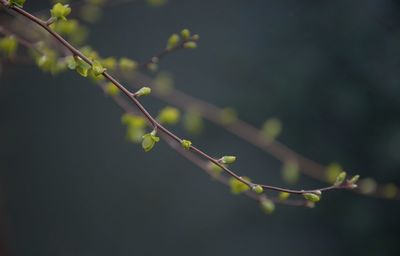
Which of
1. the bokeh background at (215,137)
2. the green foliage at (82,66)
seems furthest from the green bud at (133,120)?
the bokeh background at (215,137)

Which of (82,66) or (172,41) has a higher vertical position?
(172,41)

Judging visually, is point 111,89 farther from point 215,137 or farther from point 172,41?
point 215,137

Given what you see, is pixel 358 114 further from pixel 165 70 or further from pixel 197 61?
pixel 165 70

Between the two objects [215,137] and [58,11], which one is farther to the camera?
[215,137]

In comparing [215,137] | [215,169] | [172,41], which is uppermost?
[215,137]

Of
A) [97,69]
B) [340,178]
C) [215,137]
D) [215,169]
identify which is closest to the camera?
[97,69]

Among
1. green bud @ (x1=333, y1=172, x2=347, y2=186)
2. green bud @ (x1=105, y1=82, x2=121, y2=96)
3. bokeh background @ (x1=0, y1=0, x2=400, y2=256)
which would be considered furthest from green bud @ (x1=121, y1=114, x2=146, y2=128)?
bokeh background @ (x1=0, y1=0, x2=400, y2=256)

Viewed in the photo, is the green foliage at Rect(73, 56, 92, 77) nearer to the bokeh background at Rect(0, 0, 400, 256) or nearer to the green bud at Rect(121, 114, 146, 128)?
the green bud at Rect(121, 114, 146, 128)

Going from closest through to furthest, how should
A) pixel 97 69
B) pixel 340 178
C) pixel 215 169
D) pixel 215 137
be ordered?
pixel 97 69
pixel 340 178
pixel 215 169
pixel 215 137

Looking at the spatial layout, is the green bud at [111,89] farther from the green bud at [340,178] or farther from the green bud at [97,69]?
the green bud at [340,178]

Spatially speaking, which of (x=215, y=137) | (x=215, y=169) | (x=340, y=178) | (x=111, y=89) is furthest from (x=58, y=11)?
(x=215, y=137)
